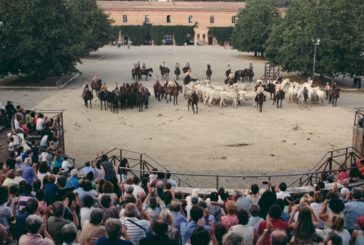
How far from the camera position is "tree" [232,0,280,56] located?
59.4m

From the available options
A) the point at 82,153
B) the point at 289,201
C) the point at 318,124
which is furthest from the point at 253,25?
the point at 289,201

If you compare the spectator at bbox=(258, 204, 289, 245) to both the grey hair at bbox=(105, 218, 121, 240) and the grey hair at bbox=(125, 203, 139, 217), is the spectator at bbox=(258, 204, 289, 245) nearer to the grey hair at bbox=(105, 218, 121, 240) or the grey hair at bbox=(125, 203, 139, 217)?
the grey hair at bbox=(125, 203, 139, 217)

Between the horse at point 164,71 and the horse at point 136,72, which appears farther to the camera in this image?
the horse at point 164,71

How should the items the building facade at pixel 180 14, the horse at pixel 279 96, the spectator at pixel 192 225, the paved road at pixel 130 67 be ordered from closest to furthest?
the spectator at pixel 192 225 < the horse at pixel 279 96 < the paved road at pixel 130 67 < the building facade at pixel 180 14

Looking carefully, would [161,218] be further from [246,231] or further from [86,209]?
[86,209]

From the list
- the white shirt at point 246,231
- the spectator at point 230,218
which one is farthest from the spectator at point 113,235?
the spectator at point 230,218

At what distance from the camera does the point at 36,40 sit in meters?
38.1

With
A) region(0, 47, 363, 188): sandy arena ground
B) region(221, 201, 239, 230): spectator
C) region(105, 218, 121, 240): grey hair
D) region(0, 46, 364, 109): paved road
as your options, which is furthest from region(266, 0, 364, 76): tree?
region(105, 218, 121, 240): grey hair

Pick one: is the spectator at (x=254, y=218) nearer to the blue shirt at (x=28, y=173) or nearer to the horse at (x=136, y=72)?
the blue shirt at (x=28, y=173)

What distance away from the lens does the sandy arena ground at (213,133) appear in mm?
21031

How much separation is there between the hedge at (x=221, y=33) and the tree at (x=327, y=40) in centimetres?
4451

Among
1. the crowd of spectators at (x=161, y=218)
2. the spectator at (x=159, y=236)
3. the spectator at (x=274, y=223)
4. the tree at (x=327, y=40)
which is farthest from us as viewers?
the tree at (x=327, y=40)

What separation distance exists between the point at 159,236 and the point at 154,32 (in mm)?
84113

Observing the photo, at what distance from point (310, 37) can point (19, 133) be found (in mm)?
27763
